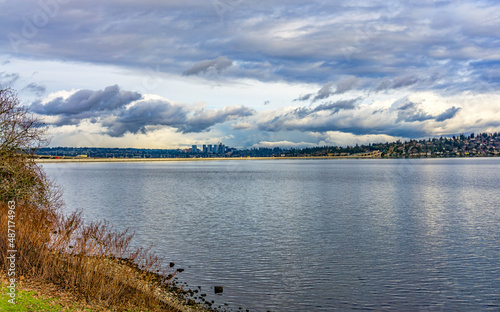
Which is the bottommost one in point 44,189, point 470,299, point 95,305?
point 470,299

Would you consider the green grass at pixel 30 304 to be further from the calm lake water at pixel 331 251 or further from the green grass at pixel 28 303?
the calm lake water at pixel 331 251

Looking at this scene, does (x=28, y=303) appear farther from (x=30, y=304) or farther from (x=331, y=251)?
(x=331, y=251)

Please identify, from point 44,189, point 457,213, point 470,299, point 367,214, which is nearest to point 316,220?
point 367,214

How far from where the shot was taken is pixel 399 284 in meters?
25.4

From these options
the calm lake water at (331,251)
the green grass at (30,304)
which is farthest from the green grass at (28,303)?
the calm lake water at (331,251)

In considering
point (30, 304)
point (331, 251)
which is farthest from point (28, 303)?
point (331, 251)

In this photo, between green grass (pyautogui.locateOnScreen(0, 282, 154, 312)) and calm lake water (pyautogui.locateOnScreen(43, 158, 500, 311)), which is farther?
calm lake water (pyautogui.locateOnScreen(43, 158, 500, 311))

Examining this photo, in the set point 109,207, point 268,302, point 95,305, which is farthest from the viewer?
→ point 109,207

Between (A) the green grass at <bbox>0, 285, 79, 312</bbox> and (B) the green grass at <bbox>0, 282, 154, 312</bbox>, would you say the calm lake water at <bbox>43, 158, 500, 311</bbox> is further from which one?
(A) the green grass at <bbox>0, 285, 79, 312</bbox>

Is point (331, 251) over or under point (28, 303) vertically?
under

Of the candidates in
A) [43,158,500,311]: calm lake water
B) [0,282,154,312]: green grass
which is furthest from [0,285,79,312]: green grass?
[43,158,500,311]: calm lake water

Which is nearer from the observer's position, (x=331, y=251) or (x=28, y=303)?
(x=28, y=303)

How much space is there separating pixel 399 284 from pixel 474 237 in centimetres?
1859

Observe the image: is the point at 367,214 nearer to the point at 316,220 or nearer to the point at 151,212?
the point at 316,220
